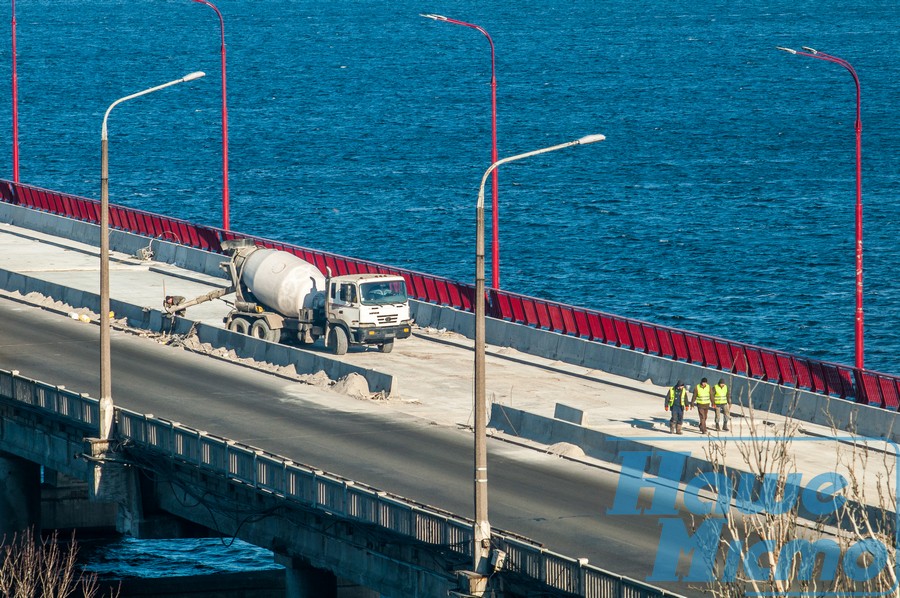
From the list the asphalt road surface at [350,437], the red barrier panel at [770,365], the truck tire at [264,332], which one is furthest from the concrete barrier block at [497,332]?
the red barrier panel at [770,365]

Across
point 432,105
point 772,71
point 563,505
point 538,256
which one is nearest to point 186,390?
point 563,505

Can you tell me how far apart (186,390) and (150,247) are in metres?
24.3

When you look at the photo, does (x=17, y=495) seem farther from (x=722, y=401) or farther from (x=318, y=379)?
(x=722, y=401)

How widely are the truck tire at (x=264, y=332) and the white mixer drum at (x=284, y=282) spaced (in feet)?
2.66

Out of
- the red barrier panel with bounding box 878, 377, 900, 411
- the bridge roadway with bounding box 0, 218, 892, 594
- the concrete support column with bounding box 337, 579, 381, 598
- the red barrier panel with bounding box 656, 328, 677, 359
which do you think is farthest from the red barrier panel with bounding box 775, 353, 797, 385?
the concrete support column with bounding box 337, 579, 381, 598

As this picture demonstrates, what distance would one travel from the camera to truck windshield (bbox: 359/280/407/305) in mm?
52375

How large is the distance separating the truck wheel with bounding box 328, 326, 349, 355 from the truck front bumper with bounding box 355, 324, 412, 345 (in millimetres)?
416

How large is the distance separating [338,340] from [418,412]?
777 cm

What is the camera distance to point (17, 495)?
45750 millimetres

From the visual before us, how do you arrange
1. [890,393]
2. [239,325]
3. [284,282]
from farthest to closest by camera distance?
1. [239,325]
2. [284,282]
3. [890,393]

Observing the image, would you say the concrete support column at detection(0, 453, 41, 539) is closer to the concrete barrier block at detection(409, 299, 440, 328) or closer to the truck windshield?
the truck windshield

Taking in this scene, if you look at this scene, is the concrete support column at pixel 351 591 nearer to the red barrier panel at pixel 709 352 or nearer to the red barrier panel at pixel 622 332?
the red barrier panel at pixel 709 352

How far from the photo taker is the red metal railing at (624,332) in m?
44.9

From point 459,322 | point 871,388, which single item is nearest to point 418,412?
point 459,322
